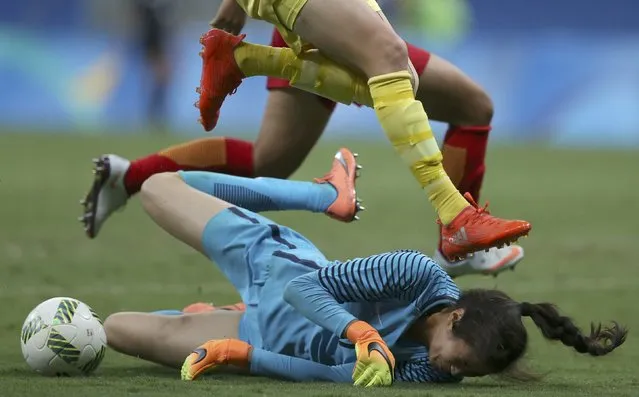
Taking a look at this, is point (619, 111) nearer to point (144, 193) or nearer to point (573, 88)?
point (573, 88)

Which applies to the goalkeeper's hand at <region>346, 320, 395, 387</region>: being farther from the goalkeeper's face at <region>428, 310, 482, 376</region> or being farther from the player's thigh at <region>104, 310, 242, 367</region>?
the player's thigh at <region>104, 310, 242, 367</region>

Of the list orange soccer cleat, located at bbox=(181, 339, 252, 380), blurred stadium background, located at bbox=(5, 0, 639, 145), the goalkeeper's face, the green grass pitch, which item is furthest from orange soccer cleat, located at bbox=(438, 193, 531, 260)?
blurred stadium background, located at bbox=(5, 0, 639, 145)

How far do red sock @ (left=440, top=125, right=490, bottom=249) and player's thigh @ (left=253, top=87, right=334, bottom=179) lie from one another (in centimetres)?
56

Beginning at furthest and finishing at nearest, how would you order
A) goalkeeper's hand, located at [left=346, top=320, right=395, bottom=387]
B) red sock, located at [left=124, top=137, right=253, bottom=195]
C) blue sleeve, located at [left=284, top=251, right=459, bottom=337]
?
red sock, located at [left=124, top=137, right=253, bottom=195] < blue sleeve, located at [left=284, top=251, right=459, bottom=337] < goalkeeper's hand, located at [left=346, top=320, right=395, bottom=387]

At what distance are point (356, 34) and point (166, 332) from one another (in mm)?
1249

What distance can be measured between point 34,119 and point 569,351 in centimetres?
1602

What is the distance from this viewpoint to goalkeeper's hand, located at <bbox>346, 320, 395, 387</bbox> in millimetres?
3867

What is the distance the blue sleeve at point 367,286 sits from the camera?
13.2 ft

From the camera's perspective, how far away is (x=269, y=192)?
514 centimetres

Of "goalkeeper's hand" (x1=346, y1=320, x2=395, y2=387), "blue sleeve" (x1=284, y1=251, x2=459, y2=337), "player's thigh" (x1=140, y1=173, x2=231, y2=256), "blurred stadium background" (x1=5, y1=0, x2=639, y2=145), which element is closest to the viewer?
"goalkeeper's hand" (x1=346, y1=320, x2=395, y2=387)

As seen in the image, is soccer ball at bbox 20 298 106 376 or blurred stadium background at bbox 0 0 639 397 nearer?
soccer ball at bbox 20 298 106 376

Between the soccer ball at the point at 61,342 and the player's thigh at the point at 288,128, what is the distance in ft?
5.56

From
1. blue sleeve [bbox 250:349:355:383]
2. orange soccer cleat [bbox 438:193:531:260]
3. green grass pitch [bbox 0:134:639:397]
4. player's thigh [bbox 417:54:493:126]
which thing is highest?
player's thigh [bbox 417:54:493:126]

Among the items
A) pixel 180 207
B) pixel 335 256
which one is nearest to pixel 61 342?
pixel 180 207
